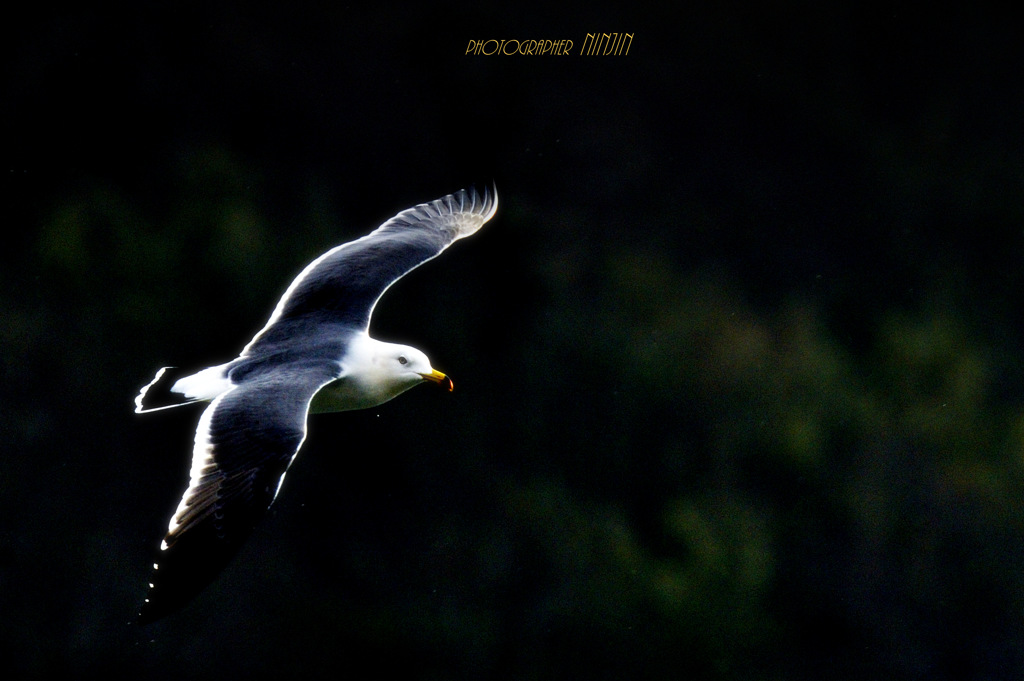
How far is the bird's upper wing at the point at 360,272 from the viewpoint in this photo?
3.88 metres

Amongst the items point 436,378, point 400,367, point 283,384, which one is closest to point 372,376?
point 400,367

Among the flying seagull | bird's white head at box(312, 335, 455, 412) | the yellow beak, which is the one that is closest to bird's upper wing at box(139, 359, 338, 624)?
the flying seagull

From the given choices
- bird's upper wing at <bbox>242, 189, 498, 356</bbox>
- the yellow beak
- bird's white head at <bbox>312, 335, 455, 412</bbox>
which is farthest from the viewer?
bird's upper wing at <bbox>242, 189, 498, 356</bbox>

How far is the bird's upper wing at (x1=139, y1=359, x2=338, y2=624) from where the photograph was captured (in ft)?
9.11

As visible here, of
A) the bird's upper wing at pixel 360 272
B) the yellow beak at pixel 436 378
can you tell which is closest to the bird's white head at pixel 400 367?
the yellow beak at pixel 436 378

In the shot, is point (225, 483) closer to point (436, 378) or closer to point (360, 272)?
point (436, 378)

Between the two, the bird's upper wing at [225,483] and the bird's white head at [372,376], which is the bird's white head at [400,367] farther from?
the bird's upper wing at [225,483]

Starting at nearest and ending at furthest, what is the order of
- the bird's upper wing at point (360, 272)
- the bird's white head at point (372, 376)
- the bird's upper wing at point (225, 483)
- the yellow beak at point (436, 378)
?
the bird's upper wing at point (225, 483) → the bird's white head at point (372, 376) → the yellow beak at point (436, 378) → the bird's upper wing at point (360, 272)

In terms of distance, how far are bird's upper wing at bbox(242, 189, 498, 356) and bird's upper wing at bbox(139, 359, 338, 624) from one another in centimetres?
59

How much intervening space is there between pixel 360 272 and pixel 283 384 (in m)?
0.91

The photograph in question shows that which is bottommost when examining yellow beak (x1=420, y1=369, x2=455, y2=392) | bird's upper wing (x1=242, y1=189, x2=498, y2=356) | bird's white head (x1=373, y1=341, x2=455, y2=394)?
yellow beak (x1=420, y1=369, x2=455, y2=392)

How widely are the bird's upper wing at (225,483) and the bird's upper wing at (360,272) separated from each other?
59 centimetres

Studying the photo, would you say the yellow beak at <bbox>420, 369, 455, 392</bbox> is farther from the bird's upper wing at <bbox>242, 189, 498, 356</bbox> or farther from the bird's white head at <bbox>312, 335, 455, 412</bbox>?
the bird's upper wing at <bbox>242, 189, 498, 356</bbox>

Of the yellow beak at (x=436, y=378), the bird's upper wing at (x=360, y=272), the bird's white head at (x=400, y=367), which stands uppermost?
the bird's upper wing at (x=360, y=272)
